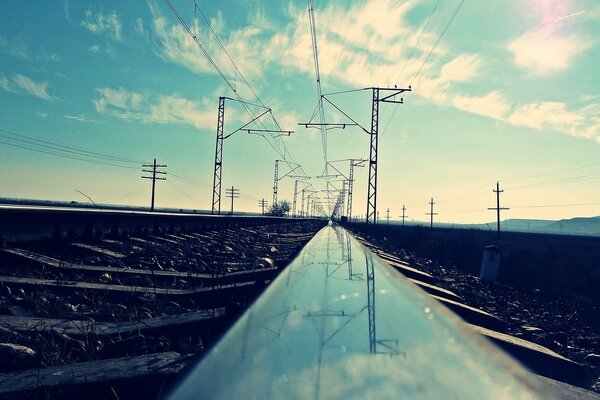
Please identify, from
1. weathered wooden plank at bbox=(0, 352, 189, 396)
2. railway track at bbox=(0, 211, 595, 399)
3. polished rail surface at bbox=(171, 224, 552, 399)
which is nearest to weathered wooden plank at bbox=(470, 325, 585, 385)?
railway track at bbox=(0, 211, 595, 399)

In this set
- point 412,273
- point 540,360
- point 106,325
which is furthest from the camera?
point 412,273

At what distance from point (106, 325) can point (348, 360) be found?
5.52 feet

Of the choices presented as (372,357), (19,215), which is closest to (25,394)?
(372,357)

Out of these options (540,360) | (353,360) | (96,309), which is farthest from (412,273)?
(353,360)

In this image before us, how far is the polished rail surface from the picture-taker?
0.89 metres

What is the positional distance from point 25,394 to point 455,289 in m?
5.89

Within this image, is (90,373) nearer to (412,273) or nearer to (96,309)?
(96,309)

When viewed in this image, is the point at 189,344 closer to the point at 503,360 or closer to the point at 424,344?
the point at 424,344

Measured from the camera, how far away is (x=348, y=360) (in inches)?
41.4

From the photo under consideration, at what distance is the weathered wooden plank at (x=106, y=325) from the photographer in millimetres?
2080

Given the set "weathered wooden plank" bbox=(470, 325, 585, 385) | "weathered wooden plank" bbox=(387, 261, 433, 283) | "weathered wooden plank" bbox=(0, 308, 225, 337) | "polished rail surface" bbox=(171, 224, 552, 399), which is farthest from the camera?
"weathered wooden plank" bbox=(387, 261, 433, 283)

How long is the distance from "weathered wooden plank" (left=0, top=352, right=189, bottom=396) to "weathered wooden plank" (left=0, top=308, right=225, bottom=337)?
578 millimetres

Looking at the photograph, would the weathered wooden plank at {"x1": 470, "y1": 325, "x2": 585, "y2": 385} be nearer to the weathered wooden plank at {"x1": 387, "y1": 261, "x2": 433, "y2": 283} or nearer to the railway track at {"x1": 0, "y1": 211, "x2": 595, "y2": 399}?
the railway track at {"x1": 0, "y1": 211, "x2": 595, "y2": 399}

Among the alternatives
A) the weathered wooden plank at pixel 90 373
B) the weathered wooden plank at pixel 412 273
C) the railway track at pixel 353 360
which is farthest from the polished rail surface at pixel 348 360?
the weathered wooden plank at pixel 412 273
